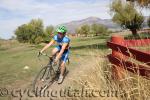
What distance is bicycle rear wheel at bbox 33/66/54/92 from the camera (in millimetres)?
10352

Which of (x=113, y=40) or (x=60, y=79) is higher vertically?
(x=113, y=40)

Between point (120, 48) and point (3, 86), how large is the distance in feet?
18.7

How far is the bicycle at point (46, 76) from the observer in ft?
34.1

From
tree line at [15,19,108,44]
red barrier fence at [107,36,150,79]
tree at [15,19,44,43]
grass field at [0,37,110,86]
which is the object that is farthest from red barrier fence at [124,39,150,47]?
tree at [15,19,44,43]

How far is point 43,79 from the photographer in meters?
10.7

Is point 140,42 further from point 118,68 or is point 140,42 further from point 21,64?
point 21,64

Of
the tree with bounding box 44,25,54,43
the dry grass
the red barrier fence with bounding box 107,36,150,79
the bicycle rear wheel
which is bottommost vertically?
the tree with bounding box 44,25,54,43

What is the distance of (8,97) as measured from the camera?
10.1 metres

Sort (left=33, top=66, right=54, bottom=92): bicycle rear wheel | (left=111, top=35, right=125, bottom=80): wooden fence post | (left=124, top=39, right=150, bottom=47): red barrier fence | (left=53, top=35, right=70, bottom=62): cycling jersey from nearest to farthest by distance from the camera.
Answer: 1. (left=111, top=35, right=125, bottom=80): wooden fence post
2. (left=124, top=39, right=150, bottom=47): red barrier fence
3. (left=33, top=66, right=54, bottom=92): bicycle rear wheel
4. (left=53, top=35, right=70, bottom=62): cycling jersey

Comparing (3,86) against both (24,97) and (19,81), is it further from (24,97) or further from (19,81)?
(24,97)

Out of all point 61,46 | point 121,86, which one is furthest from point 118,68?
point 61,46

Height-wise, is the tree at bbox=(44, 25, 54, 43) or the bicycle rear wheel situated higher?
the bicycle rear wheel

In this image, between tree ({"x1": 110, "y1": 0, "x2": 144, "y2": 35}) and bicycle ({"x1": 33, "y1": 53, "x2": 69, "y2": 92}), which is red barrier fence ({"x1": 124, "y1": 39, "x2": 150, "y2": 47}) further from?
tree ({"x1": 110, "y1": 0, "x2": 144, "y2": 35})

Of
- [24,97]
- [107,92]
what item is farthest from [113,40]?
[24,97]
